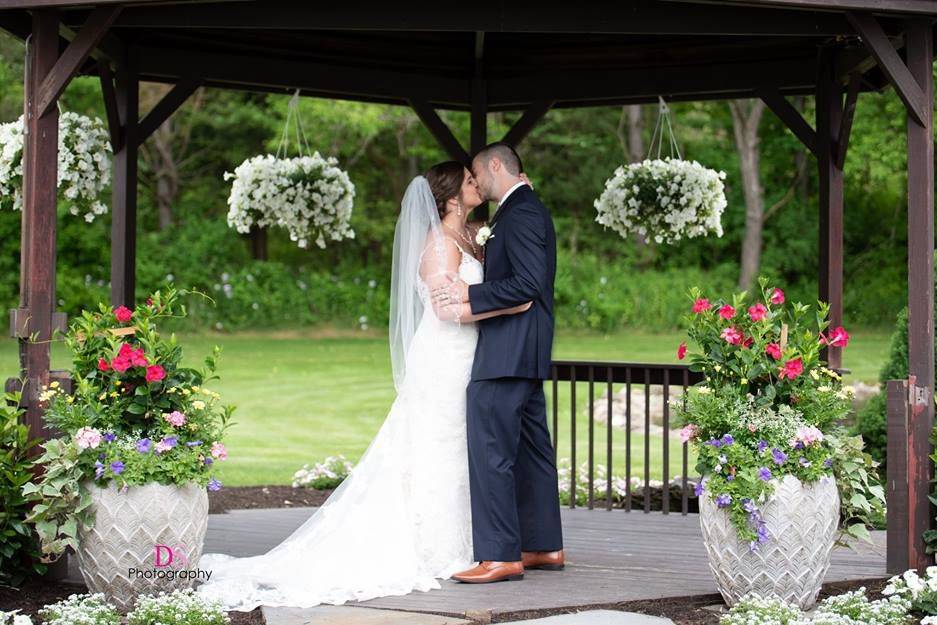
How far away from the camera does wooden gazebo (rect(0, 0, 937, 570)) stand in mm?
5383

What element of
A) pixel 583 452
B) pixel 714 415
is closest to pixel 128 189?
pixel 714 415

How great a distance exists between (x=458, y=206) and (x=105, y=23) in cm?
183

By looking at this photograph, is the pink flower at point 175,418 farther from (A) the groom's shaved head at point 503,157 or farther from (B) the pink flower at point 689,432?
(B) the pink flower at point 689,432

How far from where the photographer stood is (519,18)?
550 centimetres

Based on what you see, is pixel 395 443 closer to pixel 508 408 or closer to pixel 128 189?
pixel 508 408

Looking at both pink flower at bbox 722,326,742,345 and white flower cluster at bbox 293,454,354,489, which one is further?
white flower cluster at bbox 293,454,354,489

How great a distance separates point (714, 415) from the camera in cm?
502

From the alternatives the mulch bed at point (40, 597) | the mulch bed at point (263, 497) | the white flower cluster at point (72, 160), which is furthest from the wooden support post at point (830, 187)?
the white flower cluster at point (72, 160)

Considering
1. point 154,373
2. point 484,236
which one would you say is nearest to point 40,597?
point 154,373

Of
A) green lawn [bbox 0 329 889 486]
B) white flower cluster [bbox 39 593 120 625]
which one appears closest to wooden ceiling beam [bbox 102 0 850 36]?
white flower cluster [bbox 39 593 120 625]

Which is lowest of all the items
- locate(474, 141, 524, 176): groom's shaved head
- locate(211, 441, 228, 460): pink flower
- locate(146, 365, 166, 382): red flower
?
locate(211, 441, 228, 460): pink flower

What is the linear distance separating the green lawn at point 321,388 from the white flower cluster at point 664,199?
3.76m

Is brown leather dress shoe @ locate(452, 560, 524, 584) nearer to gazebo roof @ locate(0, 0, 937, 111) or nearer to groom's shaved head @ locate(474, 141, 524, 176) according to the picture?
groom's shaved head @ locate(474, 141, 524, 176)

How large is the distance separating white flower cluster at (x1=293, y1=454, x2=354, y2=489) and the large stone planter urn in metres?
4.02
